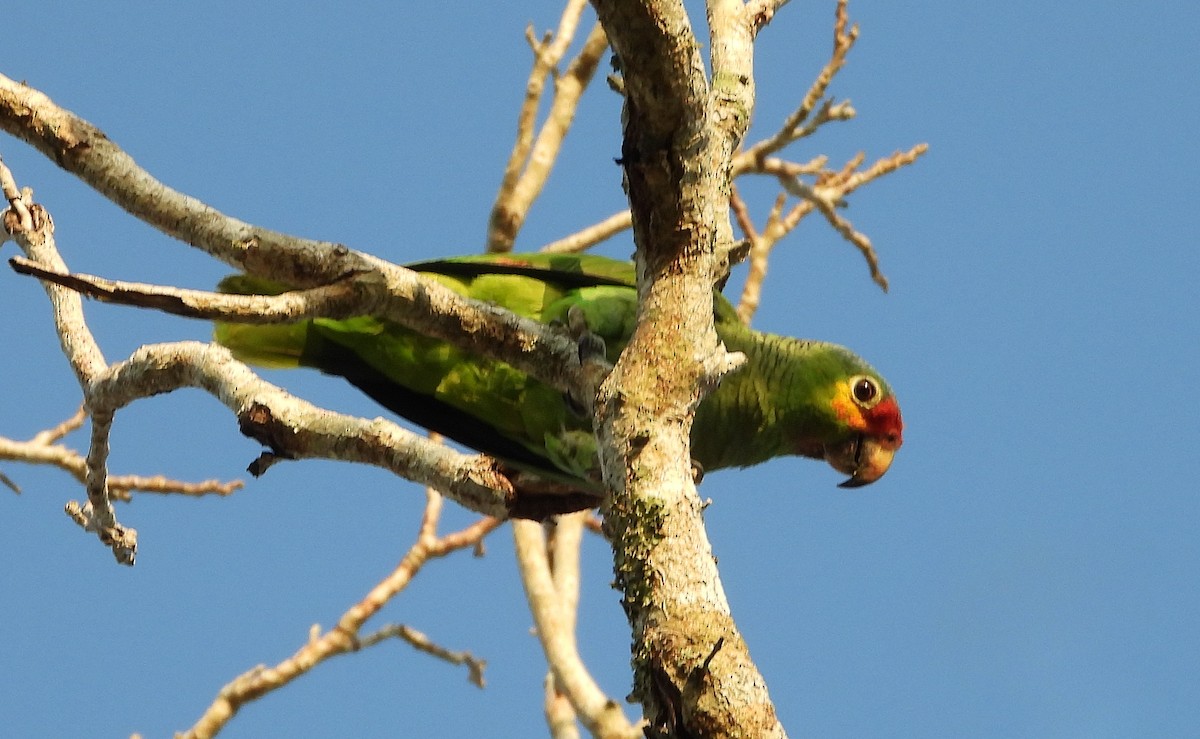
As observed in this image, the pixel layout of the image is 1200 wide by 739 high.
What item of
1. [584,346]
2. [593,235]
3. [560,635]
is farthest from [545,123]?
[584,346]

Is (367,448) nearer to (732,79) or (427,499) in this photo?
(732,79)

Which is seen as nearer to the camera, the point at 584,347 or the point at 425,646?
the point at 584,347

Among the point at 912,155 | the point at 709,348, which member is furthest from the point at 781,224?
the point at 709,348

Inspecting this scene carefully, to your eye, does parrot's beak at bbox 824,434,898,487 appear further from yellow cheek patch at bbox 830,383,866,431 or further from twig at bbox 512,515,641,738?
twig at bbox 512,515,641,738

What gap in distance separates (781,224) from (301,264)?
5318 millimetres

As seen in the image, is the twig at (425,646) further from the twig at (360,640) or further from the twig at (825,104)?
the twig at (825,104)

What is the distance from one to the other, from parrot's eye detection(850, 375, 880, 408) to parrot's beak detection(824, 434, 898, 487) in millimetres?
161

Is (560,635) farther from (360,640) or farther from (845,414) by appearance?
(845,414)

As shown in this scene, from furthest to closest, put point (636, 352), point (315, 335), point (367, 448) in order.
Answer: point (315, 335) → point (367, 448) → point (636, 352)

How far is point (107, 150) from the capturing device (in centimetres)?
278

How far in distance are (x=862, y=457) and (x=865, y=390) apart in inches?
12.3

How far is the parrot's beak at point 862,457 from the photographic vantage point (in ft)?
16.3

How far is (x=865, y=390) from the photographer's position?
489cm

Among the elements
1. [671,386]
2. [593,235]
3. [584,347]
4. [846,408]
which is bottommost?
[671,386]
